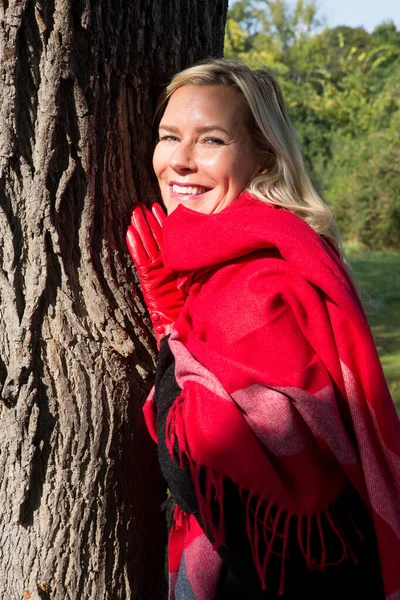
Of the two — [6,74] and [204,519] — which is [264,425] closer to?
[204,519]

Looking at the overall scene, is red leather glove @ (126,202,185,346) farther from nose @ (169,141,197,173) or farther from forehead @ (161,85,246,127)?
forehead @ (161,85,246,127)

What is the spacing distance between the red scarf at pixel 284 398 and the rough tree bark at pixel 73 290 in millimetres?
343

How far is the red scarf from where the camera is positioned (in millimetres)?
1697

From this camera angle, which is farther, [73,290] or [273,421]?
[73,290]

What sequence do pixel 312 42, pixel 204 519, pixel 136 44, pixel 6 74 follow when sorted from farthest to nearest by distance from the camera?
1. pixel 312 42
2. pixel 136 44
3. pixel 6 74
4. pixel 204 519

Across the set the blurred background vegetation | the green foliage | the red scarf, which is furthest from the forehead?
the green foliage

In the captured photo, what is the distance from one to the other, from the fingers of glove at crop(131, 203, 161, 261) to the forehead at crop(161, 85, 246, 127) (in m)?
0.29

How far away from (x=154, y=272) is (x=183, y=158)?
353 millimetres

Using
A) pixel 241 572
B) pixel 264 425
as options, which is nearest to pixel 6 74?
pixel 264 425

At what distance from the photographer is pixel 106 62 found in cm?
200

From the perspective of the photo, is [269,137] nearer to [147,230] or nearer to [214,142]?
[214,142]

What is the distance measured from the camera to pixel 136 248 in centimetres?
210

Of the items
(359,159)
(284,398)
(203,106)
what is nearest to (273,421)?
(284,398)

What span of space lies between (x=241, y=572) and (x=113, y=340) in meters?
0.74
